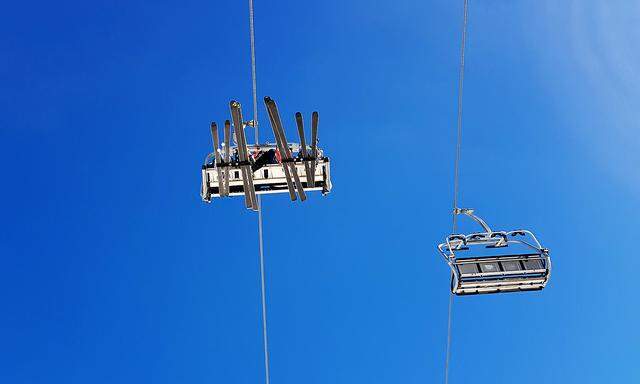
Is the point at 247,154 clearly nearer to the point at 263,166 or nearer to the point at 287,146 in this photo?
the point at 287,146

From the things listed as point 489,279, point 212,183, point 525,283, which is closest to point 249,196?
point 212,183

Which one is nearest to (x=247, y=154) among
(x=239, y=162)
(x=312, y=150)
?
(x=239, y=162)

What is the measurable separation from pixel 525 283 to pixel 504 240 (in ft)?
4.48

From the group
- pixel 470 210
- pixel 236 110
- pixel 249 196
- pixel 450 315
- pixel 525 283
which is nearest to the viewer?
pixel 236 110

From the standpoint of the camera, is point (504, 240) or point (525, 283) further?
point (504, 240)

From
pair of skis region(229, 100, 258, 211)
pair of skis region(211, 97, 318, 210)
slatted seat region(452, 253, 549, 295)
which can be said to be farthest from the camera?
slatted seat region(452, 253, 549, 295)

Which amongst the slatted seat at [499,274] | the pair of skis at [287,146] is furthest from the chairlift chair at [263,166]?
the slatted seat at [499,274]

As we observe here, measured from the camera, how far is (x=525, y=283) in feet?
43.1

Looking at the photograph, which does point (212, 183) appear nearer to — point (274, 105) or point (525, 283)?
point (274, 105)

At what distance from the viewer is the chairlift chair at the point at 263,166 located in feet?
38.4

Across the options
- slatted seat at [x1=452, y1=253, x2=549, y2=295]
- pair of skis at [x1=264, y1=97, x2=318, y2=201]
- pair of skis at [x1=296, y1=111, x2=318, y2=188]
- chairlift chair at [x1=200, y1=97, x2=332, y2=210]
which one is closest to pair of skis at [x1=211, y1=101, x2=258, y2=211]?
chairlift chair at [x1=200, y1=97, x2=332, y2=210]

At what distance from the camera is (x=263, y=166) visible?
1400 cm

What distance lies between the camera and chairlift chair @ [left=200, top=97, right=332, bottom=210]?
1172 cm

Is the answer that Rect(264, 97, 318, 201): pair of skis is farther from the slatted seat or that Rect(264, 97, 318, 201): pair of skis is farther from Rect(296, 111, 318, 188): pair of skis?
the slatted seat
